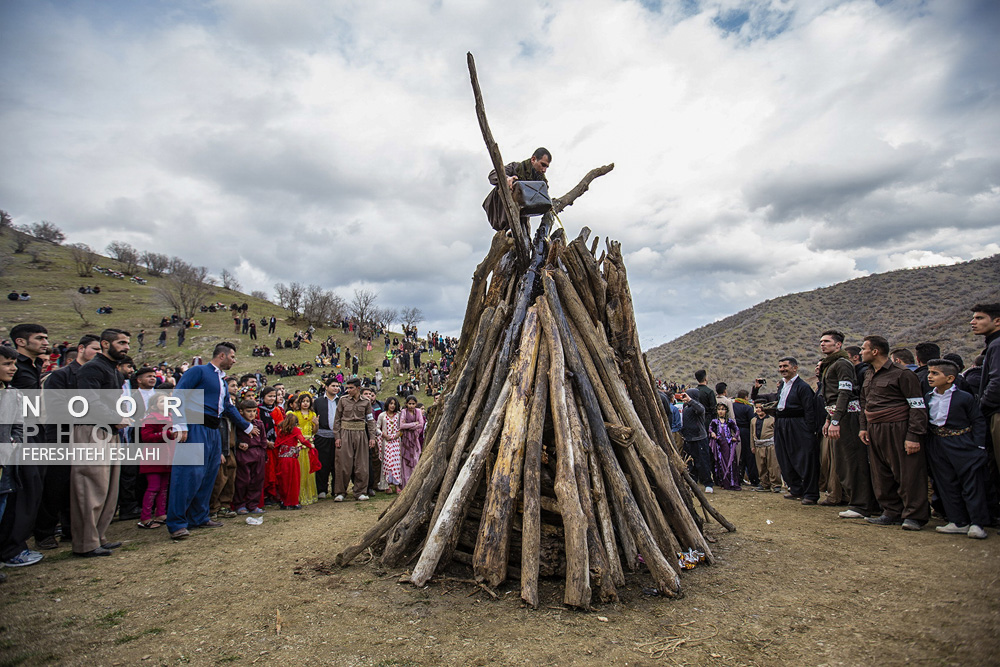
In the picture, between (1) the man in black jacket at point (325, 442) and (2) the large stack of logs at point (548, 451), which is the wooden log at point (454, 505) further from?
(1) the man in black jacket at point (325, 442)

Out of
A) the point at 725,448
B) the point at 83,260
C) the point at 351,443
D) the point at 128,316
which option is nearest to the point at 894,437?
the point at 725,448

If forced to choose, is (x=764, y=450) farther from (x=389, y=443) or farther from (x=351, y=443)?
(x=351, y=443)

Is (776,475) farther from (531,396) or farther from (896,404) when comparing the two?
(531,396)

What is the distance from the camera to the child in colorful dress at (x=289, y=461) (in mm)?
8391

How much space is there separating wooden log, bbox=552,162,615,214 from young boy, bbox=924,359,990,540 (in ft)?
15.1

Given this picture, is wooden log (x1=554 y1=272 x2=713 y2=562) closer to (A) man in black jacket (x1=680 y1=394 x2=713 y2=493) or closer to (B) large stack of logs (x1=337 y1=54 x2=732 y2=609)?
(B) large stack of logs (x1=337 y1=54 x2=732 y2=609)

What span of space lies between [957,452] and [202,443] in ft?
30.6

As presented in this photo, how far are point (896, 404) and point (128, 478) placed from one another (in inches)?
437

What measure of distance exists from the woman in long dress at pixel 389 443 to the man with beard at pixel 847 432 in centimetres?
756

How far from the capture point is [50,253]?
72.9m

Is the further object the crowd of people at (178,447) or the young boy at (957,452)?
the young boy at (957,452)

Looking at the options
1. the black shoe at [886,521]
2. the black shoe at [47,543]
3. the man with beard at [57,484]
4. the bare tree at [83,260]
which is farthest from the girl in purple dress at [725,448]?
the bare tree at [83,260]

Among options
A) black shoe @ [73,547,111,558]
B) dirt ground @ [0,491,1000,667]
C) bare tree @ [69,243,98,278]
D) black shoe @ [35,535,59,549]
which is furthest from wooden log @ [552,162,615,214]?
bare tree @ [69,243,98,278]

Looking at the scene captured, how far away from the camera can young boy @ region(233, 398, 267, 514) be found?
7.80 meters
